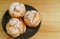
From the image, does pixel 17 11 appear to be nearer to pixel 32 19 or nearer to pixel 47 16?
pixel 32 19

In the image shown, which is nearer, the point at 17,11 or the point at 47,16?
the point at 17,11

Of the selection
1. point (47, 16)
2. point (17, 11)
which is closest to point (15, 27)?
point (17, 11)

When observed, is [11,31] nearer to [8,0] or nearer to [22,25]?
[22,25]

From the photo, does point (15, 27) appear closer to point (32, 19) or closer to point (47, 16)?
point (32, 19)

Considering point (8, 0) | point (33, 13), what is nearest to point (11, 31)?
point (33, 13)
